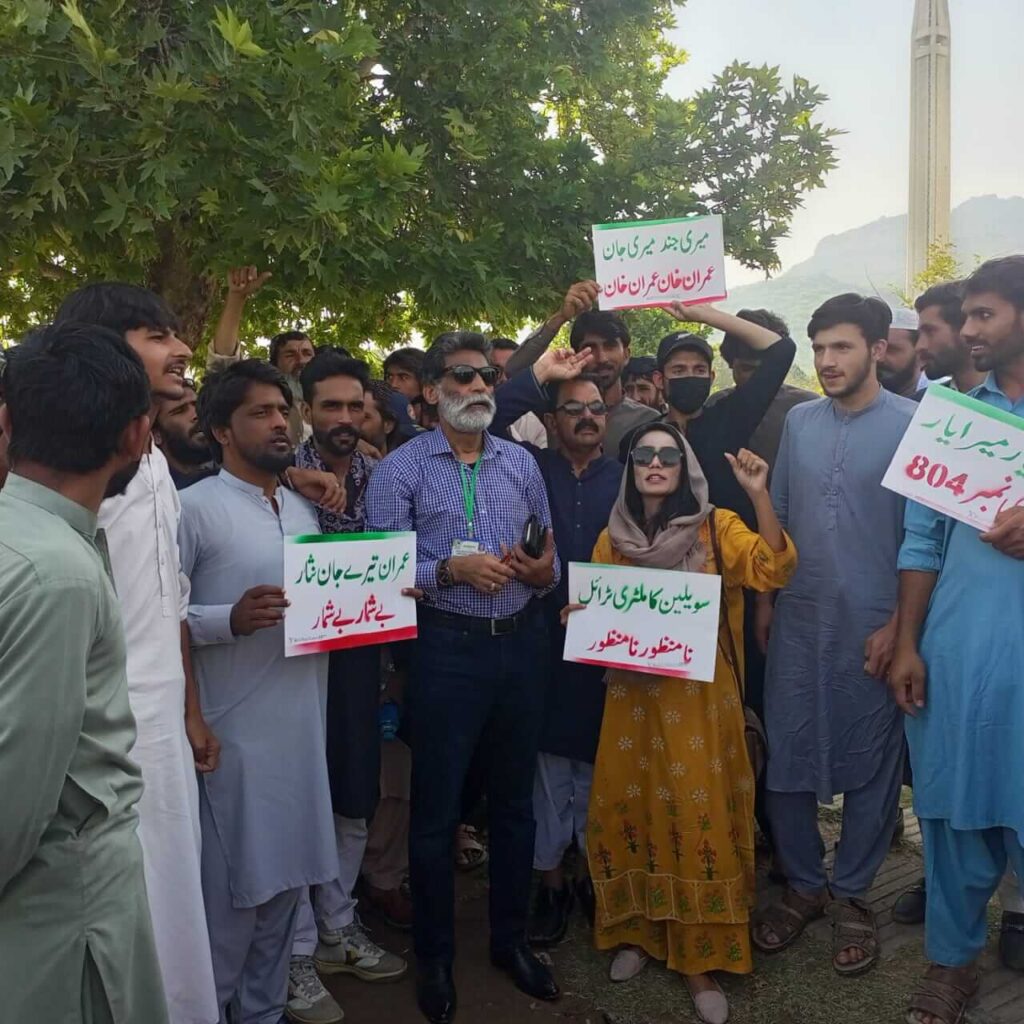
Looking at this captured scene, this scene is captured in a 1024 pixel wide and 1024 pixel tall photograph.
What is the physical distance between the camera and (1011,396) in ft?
10.2

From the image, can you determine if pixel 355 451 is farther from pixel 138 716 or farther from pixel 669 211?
pixel 669 211

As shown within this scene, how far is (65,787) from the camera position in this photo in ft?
5.06

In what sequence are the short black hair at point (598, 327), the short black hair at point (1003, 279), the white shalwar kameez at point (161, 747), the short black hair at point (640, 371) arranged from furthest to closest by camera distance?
the short black hair at point (640, 371)
the short black hair at point (598, 327)
the short black hair at point (1003, 279)
the white shalwar kameez at point (161, 747)

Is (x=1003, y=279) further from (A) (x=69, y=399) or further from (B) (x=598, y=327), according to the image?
(A) (x=69, y=399)

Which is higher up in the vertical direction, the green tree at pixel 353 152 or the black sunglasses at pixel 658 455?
the green tree at pixel 353 152

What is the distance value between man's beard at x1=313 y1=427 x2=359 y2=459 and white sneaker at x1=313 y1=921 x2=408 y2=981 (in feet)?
6.09

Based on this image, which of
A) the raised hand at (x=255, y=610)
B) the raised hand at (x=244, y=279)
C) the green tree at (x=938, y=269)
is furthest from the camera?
the green tree at (x=938, y=269)

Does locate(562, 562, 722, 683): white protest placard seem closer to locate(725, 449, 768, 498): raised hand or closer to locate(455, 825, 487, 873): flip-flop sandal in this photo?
locate(725, 449, 768, 498): raised hand

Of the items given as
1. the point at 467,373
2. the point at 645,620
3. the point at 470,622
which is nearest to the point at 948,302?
the point at 645,620

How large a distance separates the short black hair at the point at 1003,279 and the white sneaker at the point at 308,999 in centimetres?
325

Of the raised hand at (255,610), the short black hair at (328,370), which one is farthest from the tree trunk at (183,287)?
the raised hand at (255,610)

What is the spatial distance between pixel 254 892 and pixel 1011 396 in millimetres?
2903

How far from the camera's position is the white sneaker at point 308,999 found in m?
3.30

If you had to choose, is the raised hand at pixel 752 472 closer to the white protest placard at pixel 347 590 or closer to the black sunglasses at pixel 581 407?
the black sunglasses at pixel 581 407
